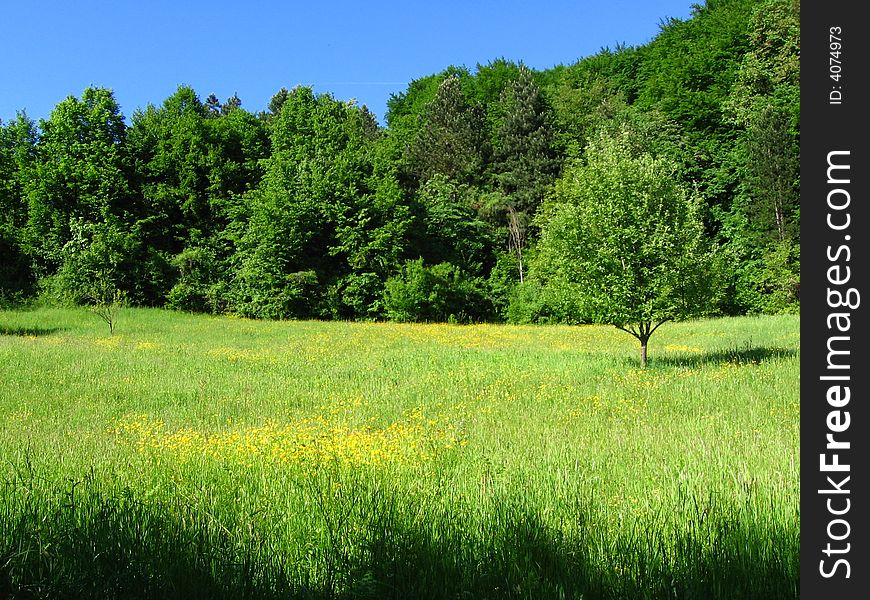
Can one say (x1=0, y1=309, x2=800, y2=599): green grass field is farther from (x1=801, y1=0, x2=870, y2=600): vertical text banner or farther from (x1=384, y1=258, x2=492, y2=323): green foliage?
(x1=384, y1=258, x2=492, y2=323): green foliage

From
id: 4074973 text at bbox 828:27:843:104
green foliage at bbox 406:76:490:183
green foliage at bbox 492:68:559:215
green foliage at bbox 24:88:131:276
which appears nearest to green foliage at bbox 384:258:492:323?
green foliage at bbox 492:68:559:215

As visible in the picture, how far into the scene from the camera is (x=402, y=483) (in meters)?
5.41

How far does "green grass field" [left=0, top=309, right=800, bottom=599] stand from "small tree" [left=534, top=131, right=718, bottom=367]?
5.54 ft

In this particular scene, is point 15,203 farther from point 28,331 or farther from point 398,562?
point 398,562

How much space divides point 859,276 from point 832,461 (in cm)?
79

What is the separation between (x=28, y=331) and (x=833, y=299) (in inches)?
1154

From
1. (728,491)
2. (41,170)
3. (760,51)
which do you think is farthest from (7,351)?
(760,51)

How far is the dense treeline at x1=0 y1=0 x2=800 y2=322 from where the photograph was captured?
37.4m

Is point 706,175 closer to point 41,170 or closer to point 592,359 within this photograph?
point 592,359

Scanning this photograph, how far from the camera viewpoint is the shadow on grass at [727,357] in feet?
49.5

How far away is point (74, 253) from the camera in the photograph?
3566 centimetres

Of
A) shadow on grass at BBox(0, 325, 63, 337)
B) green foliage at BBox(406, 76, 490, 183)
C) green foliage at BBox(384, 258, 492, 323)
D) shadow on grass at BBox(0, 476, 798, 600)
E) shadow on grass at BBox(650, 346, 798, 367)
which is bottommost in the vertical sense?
shadow on grass at BBox(650, 346, 798, 367)

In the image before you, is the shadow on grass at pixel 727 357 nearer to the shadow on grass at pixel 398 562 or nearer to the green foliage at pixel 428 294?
the shadow on grass at pixel 398 562

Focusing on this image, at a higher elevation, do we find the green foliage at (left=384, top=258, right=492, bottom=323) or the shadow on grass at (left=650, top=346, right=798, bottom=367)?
the green foliage at (left=384, top=258, right=492, bottom=323)
